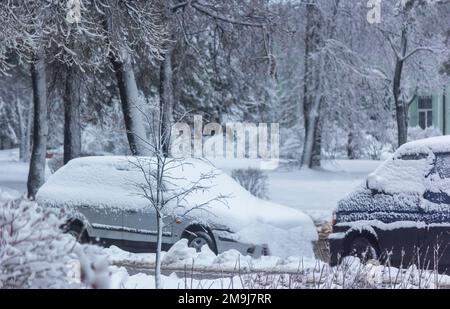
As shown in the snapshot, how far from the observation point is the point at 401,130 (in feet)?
29.7

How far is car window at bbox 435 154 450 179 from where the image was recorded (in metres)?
7.55

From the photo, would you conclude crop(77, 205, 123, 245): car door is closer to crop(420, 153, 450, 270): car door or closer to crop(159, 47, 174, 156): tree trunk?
crop(159, 47, 174, 156): tree trunk

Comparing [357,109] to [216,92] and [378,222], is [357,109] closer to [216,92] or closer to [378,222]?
[216,92]

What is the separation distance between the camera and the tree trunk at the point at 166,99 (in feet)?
23.5

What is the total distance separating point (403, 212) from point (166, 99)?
3151 millimetres

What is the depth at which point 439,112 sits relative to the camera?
28.1 feet

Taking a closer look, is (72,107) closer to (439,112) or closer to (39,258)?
(439,112)

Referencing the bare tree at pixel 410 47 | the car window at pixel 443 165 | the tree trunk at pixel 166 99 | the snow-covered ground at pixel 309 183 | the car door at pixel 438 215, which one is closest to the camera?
the tree trunk at pixel 166 99

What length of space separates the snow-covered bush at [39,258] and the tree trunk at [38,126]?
2.58 m

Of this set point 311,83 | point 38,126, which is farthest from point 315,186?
point 311,83

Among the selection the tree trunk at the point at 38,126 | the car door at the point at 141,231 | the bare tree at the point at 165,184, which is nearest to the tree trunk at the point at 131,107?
the bare tree at the point at 165,184

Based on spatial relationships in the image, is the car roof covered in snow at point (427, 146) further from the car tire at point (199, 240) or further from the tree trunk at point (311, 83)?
the car tire at point (199, 240)
